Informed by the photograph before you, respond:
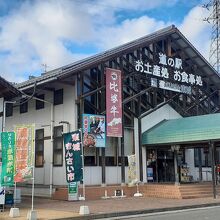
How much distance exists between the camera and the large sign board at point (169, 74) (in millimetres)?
26125

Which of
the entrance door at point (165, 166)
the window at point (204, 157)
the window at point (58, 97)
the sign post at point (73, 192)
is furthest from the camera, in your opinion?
the window at point (204, 157)

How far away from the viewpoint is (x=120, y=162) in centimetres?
2398

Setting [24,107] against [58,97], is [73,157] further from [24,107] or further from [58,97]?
[24,107]

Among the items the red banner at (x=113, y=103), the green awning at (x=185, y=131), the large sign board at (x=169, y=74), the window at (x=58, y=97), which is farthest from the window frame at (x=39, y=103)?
the green awning at (x=185, y=131)

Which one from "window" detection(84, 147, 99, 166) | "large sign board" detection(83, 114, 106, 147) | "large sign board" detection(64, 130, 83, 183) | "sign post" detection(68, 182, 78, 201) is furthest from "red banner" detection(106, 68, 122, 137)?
"large sign board" detection(64, 130, 83, 183)

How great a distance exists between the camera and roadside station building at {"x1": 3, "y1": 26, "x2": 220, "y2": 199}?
73.8 ft

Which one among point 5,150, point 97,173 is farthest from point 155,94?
point 5,150

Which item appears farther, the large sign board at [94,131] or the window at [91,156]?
the window at [91,156]

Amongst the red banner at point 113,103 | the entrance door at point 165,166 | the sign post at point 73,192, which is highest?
the red banner at point 113,103

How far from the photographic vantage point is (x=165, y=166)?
2741cm

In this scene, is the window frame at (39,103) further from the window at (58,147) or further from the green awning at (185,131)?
the green awning at (185,131)

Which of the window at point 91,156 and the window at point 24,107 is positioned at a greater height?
the window at point 24,107

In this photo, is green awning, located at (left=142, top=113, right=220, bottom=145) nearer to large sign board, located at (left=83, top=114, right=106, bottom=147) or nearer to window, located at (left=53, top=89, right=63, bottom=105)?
large sign board, located at (left=83, top=114, right=106, bottom=147)

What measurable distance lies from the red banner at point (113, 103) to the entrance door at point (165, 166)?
189 inches
